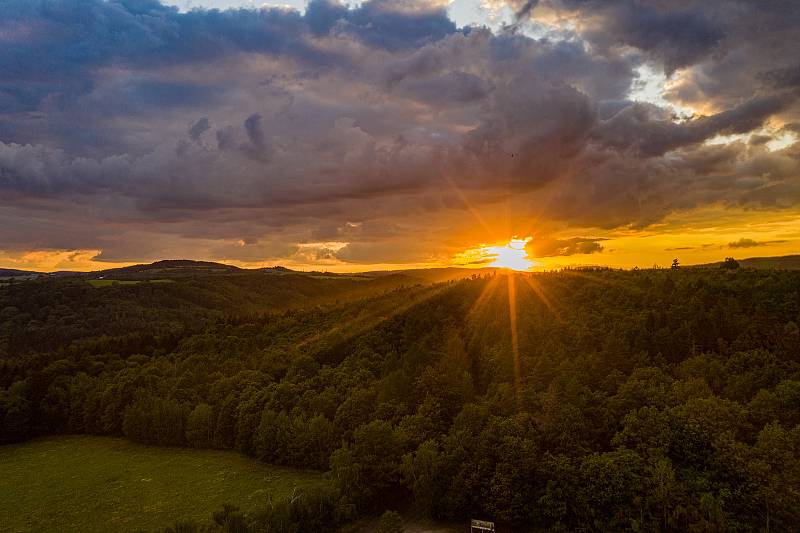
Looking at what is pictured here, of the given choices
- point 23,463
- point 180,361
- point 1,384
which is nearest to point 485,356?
point 180,361

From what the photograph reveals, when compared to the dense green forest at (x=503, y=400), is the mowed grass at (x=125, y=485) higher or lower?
lower

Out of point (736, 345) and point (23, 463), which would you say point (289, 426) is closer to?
point (23, 463)

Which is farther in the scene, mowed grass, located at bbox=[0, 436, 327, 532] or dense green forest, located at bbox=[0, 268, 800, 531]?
mowed grass, located at bbox=[0, 436, 327, 532]

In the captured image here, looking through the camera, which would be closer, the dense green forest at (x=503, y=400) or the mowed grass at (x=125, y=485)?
the dense green forest at (x=503, y=400)

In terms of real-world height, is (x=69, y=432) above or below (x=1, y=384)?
below

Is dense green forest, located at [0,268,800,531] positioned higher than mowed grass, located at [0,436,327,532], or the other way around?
dense green forest, located at [0,268,800,531]
